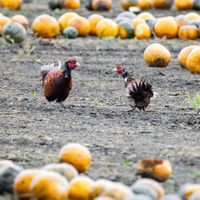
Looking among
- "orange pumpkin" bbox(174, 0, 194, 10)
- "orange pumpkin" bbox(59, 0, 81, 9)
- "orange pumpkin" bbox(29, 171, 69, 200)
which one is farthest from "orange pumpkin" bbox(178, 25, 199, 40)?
"orange pumpkin" bbox(29, 171, 69, 200)

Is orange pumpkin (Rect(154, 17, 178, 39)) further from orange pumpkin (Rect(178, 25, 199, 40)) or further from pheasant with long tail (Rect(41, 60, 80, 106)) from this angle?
pheasant with long tail (Rect(41, 60, 80, 106))

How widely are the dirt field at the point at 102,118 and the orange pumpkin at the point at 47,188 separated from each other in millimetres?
547

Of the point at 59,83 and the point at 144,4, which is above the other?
the point at 144,4

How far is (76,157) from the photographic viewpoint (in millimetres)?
2699

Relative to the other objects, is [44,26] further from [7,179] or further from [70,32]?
[7,179]

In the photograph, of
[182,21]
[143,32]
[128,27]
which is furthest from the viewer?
[182,21]

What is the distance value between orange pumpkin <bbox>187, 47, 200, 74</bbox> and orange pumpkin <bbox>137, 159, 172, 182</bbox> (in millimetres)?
→ 3428

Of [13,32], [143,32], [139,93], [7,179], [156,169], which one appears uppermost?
[143,32]

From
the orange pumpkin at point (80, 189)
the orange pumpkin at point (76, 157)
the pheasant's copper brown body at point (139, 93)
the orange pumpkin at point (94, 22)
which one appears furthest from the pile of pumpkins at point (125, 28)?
the orange pumpkin at point (80, 189)

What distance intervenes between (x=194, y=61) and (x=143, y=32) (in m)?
Answer: 3.01

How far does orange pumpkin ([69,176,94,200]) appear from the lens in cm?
218

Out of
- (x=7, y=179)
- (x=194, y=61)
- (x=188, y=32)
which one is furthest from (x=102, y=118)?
(x=188, y=32)

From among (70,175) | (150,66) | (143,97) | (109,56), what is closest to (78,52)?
(109,56)

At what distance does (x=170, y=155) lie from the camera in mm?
3068
